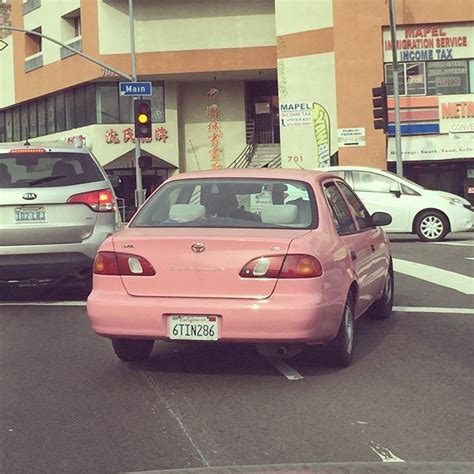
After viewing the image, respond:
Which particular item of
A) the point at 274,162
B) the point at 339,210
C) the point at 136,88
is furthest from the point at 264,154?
the point at 339,210

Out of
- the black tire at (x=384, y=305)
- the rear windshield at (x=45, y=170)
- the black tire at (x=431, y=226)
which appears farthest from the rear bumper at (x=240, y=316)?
the black tire at (x=431, y=226)

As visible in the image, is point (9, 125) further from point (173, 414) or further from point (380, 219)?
point (173, 414)

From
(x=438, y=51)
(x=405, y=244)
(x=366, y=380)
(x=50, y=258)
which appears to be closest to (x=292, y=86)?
(x=438, y=51)

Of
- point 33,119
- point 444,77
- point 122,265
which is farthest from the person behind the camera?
point 33,119

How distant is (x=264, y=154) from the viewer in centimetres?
3766

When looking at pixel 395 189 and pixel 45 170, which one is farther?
pixel 395 189

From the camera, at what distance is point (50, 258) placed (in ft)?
29.0

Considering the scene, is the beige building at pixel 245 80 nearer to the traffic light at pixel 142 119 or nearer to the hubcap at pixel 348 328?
the traffic light at pixel 142 119

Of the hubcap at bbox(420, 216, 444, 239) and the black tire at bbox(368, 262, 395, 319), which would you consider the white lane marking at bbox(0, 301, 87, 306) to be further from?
the hubcap at bbox(420, 216, 444, 239)

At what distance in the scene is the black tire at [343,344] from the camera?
19.7 feet

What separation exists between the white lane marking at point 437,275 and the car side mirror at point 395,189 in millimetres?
4203

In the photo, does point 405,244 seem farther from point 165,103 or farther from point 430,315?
point 165,103

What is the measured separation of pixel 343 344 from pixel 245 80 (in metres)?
33.7

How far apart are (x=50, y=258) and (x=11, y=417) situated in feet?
12.9
